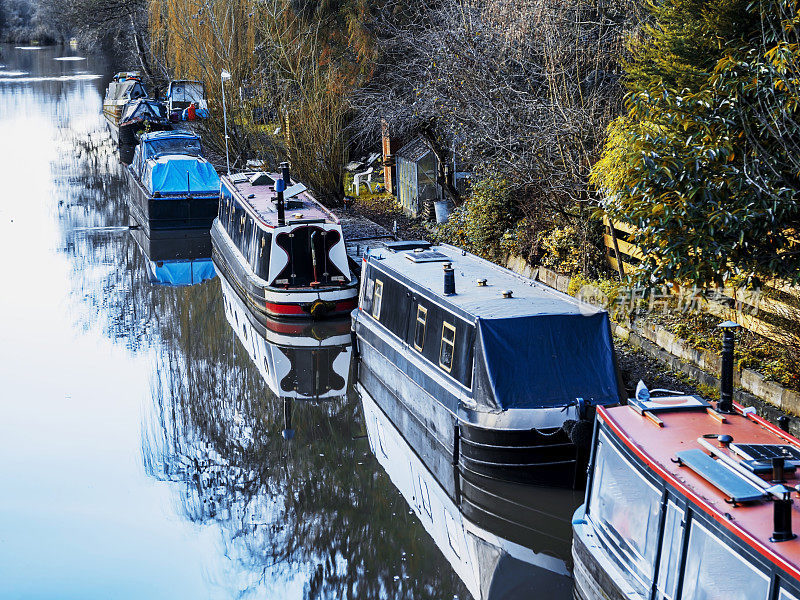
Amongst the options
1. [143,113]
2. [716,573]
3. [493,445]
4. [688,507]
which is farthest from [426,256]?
[143,113]

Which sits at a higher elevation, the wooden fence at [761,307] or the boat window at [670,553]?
the wooden fence at [761,307]

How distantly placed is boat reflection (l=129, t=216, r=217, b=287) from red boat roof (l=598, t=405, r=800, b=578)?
45.1ft

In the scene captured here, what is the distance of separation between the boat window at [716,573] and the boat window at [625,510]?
444mm

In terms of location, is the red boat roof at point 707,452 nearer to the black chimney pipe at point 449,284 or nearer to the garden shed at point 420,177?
the black chimney pipe at point 449,284

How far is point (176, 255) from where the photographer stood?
71.6ft

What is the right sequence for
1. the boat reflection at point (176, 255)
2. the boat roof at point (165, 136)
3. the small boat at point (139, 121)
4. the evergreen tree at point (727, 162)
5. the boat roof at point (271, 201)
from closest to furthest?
the evergreen tree at point (727, 162)
the boat roof at point (271, 201)
the boat reflection at point (176, 255)
the boat roof at point (165, 136)
the small boat at point (139, 121)

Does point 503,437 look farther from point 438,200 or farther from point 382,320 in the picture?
point 438,200

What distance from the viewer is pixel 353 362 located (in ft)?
47.0

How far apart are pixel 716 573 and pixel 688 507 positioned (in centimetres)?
43

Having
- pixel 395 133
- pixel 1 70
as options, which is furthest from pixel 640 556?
pixel 1 70

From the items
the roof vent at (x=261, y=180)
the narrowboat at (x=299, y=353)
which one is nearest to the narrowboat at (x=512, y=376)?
the narrowboat at (x=299, y=353)

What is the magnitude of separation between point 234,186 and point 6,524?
11.4 meters

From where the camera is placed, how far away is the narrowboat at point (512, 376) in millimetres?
9242

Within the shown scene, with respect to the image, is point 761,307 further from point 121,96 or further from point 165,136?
point 121,96
